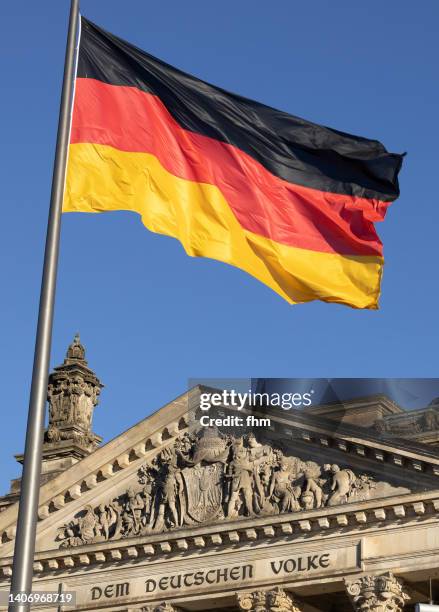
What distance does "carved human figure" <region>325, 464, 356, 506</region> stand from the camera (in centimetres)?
4203

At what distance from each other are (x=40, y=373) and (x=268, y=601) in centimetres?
2728

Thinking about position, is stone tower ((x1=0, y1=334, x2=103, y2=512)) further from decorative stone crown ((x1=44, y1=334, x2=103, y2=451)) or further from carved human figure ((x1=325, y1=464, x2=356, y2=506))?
carved human figure ((x1=325, y1=464, x2=356, y2=506))

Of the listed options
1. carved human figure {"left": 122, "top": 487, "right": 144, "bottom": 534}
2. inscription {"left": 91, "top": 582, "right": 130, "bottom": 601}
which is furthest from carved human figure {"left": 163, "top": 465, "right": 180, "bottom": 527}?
inscription {"left": 91, "top": 582, "right": 130, "bottom": 601}

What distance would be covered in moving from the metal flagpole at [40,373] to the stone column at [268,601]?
1037 inches

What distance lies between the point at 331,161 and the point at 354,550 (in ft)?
72.5

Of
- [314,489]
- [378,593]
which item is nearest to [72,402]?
[314,489]

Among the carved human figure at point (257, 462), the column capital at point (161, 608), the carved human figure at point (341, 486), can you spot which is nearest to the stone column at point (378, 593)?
the carved human figure at point (341, 486)

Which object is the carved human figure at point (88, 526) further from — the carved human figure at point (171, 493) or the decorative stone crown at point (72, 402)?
the decorative stone crown at point (72, 402)

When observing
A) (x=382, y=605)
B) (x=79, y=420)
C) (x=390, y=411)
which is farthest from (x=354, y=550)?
(x=79, y=420)

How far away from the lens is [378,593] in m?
40.2

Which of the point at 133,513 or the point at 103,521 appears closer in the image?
the point at 133,513

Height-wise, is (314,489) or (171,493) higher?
(171,493)

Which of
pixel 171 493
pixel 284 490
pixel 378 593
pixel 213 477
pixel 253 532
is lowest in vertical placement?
pixel 378 593

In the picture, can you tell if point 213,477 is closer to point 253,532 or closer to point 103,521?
point 253,532
